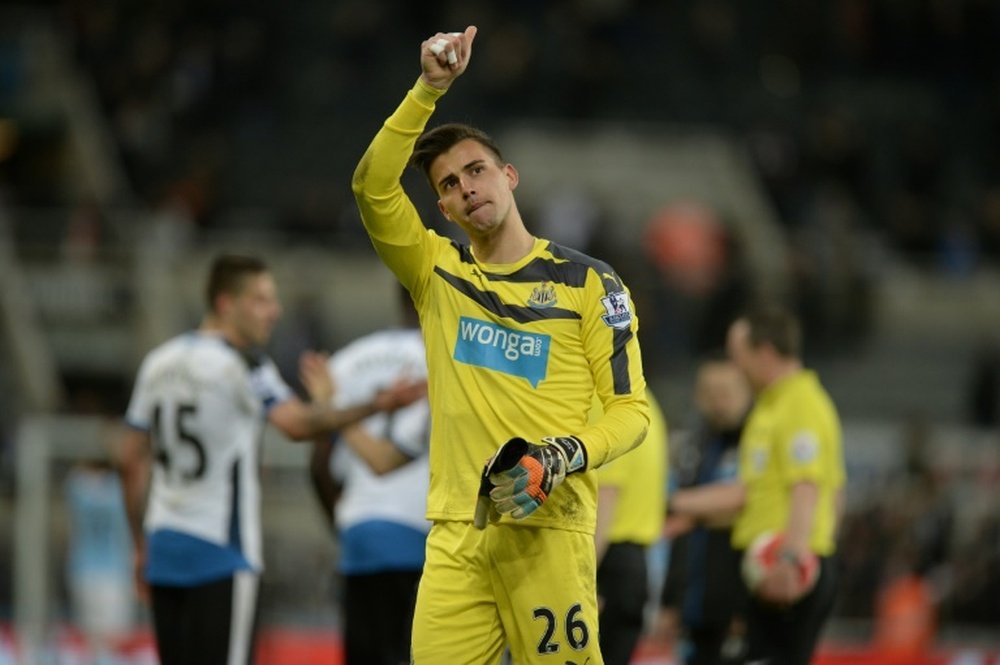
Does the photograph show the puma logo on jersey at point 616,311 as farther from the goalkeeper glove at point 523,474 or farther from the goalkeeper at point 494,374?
the goalkeeper glove at point 523,474

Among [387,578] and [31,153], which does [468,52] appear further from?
[31,153]

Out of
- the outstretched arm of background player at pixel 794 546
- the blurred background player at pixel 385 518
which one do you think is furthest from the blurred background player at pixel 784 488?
the blurred background player at pixel 385 518

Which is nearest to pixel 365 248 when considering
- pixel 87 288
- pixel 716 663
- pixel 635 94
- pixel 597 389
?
pixel 87 288

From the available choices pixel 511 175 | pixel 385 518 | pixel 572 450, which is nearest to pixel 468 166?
pixel 511 175

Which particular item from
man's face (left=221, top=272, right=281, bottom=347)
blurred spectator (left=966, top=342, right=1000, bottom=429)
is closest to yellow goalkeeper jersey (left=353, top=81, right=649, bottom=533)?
man's face (left=221, top=272, right=281, bottom=347)

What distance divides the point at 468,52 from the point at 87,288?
16.5 metres

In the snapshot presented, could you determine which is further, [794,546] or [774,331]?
[774,331]

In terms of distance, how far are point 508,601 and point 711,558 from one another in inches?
129

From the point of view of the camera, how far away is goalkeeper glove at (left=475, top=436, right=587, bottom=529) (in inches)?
245

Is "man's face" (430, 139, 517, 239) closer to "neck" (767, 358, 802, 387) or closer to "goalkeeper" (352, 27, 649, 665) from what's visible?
"goalkeeper" (352, 27, 649, 665)

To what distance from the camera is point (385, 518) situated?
30.2 ft

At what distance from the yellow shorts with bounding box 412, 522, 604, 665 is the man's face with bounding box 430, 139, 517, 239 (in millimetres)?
1055

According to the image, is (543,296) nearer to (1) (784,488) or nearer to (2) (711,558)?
(1) (784,488)

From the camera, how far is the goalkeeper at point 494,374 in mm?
6598
